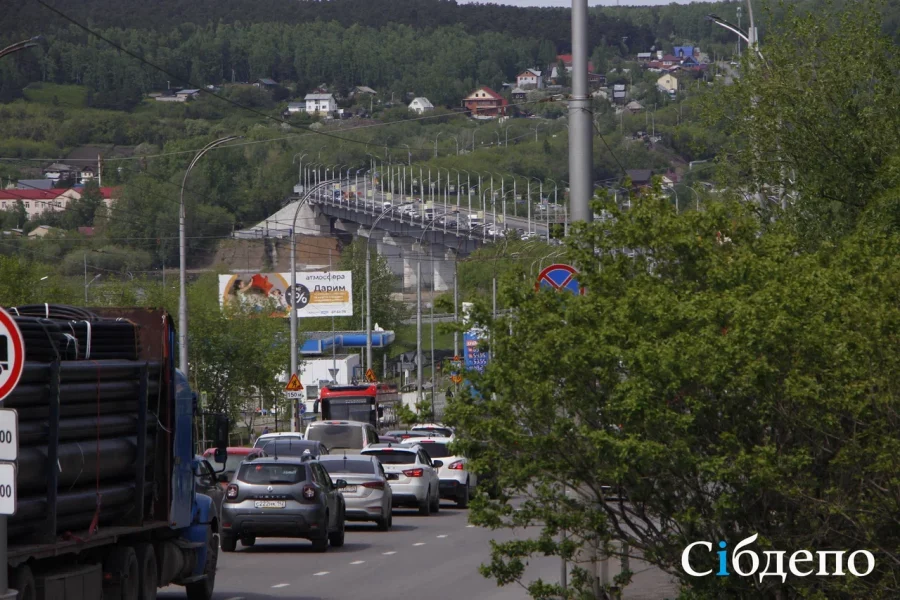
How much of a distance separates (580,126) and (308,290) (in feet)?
176

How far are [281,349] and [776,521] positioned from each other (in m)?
51.3

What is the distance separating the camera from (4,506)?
9.53 m

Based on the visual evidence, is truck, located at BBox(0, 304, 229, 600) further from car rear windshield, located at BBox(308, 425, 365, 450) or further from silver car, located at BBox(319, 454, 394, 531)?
car rear windshield, located at BBox(308, 425, 365, 450)

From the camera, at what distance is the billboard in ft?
229

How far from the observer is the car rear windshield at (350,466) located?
2688 centimetres

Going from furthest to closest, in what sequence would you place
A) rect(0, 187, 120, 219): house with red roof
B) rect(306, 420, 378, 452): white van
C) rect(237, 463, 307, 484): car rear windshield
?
rect(0, 187, 120, 219): house with red roof, rect(306, 420, 378, 452): white van, rect(237, 463, 307, 484): car rear windshield

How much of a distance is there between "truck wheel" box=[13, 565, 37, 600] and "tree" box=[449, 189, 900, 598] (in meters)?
3.49

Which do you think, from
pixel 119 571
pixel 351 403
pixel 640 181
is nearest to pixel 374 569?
pixel 119 571

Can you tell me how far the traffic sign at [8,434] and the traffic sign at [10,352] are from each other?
13 cm

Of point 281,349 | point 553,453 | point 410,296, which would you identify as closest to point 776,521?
point 553,453

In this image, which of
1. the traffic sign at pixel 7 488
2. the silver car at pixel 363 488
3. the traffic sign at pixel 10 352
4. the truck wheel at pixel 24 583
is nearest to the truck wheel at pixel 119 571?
the truck wheel at pixel 24 583

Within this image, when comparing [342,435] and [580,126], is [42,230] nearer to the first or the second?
[342,435]

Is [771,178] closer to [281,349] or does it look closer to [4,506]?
[4,506]

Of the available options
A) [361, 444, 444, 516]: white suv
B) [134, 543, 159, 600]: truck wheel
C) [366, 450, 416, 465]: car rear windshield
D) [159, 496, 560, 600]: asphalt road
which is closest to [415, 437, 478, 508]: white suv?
[361, 444, 444, 516]: white suv
